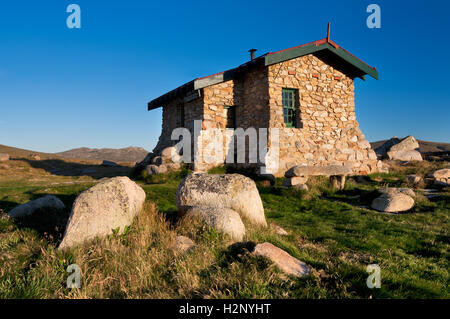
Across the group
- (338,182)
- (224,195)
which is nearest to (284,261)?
(224,195)

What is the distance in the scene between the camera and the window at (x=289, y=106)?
1391 cm

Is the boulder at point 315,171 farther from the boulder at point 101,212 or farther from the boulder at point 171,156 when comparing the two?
the boulder at point 101,212

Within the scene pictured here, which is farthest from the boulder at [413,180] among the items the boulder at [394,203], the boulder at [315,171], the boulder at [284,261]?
the boulder at [284,261]

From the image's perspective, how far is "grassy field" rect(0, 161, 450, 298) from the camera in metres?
3.28

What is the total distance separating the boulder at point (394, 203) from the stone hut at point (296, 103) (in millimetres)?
4917

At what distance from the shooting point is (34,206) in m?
7.02

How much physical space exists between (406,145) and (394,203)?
625 inches

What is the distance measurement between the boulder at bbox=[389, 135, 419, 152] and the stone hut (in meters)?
7.74

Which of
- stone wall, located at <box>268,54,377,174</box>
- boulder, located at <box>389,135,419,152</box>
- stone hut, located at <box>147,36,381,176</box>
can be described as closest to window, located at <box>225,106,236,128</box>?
stone hut, located at <box>147,36,381,176</box>

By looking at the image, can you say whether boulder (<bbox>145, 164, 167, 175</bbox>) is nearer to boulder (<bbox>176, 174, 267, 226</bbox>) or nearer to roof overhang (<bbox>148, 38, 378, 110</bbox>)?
roof overhang (<bbox>148, 38, 378, 110</bbox>)

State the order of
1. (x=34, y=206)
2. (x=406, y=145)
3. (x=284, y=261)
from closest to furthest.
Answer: (x=284, y=261), (x=34, y=206), (x=406, y=145)

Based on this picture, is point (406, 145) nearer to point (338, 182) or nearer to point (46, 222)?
point (338, 182)
